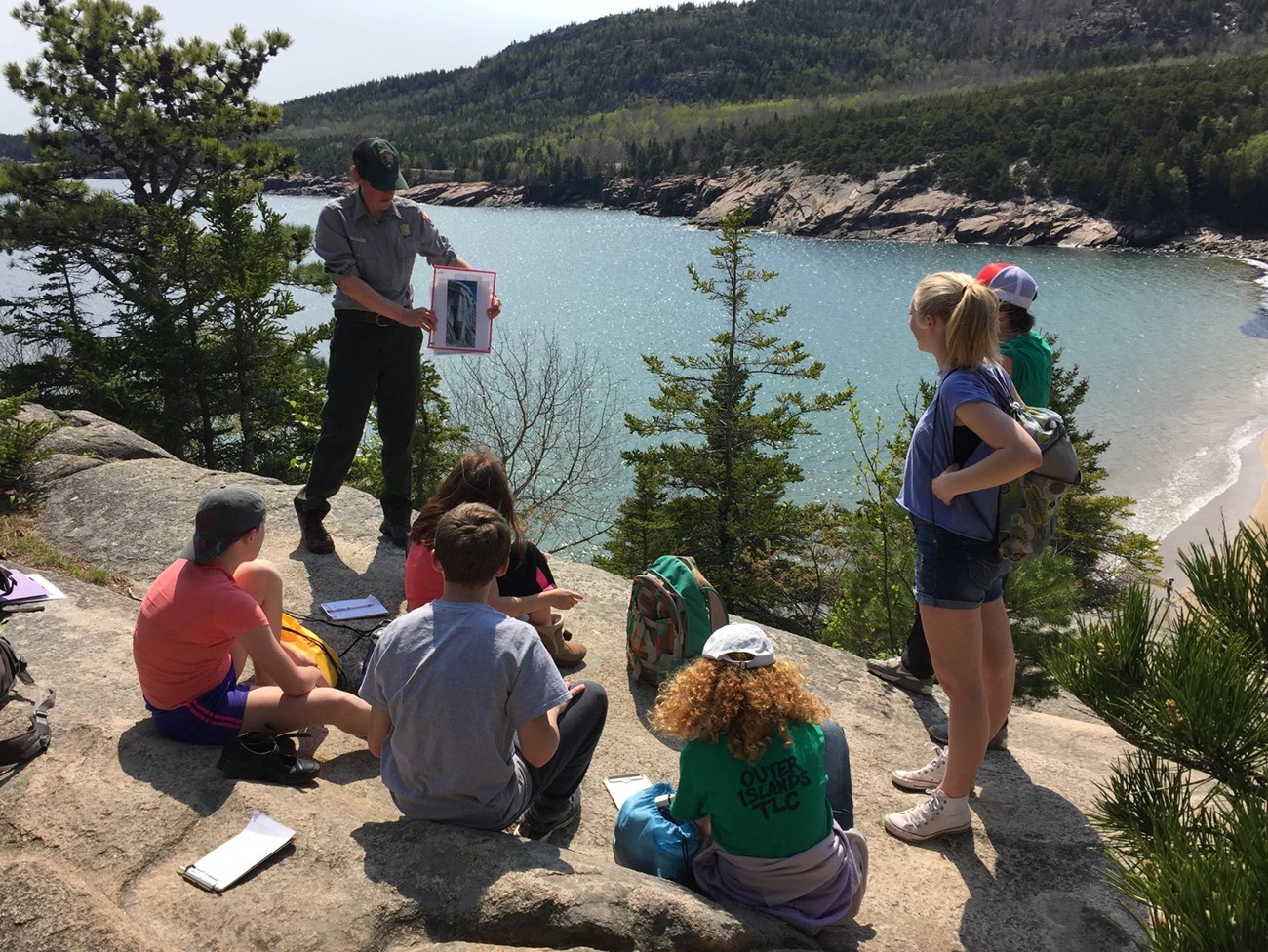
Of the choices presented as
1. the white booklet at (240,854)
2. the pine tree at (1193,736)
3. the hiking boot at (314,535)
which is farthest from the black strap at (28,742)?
the pine tree at (1193,736)

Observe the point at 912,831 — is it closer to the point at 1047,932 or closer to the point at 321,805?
the point at 1047,932

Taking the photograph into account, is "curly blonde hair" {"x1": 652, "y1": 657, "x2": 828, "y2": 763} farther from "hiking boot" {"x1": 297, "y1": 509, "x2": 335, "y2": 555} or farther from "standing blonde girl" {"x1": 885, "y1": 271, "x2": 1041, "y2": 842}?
"hiking boot" {"x1": 297, "y1": 509, "x2": 335, "y2": 555}

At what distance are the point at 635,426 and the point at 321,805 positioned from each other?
1491 centimetres

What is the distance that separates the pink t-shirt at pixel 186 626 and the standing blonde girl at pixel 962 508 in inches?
93.5

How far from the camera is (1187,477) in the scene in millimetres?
25938

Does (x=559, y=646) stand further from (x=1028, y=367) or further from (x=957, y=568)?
(x=1028, y=367)

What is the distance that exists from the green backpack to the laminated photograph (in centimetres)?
169

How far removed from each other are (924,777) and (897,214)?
85.9 m

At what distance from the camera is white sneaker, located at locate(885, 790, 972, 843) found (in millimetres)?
3562

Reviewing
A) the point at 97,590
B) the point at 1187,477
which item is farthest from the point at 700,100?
the point at 97,590

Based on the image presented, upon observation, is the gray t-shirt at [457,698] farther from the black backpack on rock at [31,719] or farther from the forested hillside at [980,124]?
the forested hillside at [980,124]

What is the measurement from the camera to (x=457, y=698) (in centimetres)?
280

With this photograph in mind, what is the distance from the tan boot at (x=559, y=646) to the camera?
4.64 metres

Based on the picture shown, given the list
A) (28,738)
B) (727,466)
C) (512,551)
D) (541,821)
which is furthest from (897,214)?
(28,738)
